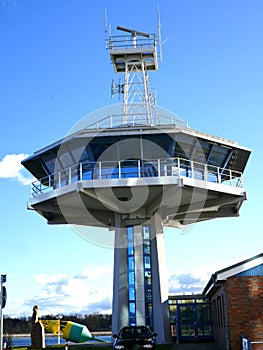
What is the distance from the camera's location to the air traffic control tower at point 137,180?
26.5 meters

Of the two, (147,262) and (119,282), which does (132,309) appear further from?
(147,262)

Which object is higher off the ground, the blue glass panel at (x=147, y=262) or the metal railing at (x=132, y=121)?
the metal railing at (x=132, y=121)

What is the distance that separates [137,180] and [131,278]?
20.8 ft

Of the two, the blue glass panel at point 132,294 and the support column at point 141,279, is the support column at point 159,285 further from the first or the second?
the blue glass panel at point 132,294

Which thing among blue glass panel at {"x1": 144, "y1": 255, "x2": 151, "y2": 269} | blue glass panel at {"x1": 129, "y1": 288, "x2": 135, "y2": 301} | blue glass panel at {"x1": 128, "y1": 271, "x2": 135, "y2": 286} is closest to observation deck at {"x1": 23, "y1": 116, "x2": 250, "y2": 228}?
blue glass panel at {"x1": 144, "y1": 255, "x2": 151, "y2": 269}

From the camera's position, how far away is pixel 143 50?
31984 millimetres

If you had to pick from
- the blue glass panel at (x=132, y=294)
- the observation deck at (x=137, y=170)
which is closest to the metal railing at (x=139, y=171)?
the observation deck at (x=137, y=170)

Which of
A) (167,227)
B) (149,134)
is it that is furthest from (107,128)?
(167,227)


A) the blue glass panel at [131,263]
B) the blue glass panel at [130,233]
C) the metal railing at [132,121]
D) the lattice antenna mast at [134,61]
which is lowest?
the blue glass panel at [131,263]

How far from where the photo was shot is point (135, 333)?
21.8 metres

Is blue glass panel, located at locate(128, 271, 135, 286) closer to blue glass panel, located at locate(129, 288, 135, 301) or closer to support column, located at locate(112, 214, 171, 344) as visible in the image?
support column, located at locate(112, 214, 171, 344)

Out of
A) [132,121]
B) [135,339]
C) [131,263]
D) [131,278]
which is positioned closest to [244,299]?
[135,339]

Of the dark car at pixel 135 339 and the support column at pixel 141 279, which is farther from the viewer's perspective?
the support column at pixel 141 279

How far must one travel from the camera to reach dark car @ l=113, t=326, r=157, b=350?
2064 centimetres
